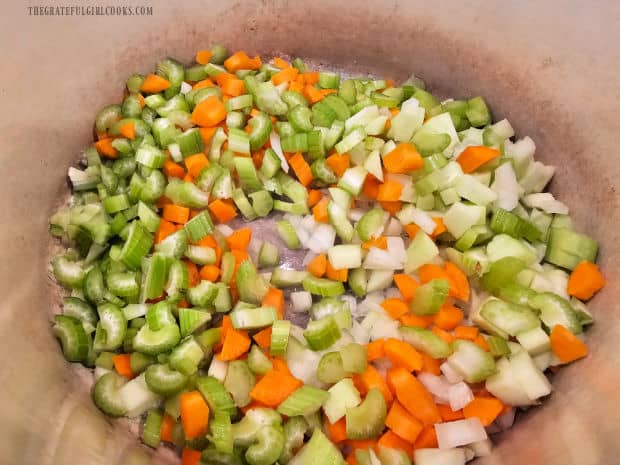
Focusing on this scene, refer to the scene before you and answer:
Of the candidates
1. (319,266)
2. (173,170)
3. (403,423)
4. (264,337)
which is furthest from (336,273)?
(173,170)

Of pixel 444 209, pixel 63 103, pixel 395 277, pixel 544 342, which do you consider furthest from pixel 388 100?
pixel 63 103

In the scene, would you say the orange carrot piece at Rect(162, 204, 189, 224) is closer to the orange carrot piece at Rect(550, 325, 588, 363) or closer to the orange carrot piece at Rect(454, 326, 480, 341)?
the orange carrot piece at Rect(454, 326, 480, 341)

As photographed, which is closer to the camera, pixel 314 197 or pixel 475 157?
pixel 475 157

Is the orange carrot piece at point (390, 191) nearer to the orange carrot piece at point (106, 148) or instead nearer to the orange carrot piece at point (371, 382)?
the orange carrot piece at point (371, 382)

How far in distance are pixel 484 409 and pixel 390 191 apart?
2.81 ft

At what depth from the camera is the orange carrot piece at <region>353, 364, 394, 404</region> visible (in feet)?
5.87

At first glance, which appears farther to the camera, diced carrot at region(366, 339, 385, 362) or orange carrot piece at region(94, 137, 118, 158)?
orange carrot piece at region(94, 137, 118, 158)

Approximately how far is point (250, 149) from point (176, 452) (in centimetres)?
119

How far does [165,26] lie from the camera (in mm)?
2443

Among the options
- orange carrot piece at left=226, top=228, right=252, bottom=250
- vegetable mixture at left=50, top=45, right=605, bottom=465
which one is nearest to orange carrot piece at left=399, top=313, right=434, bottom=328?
vegetable mixture at left=50, top=45, right=605, bottom=465

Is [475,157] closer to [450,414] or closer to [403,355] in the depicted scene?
[403,355]

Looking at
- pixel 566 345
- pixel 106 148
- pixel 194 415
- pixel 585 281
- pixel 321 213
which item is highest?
pixel 585 281

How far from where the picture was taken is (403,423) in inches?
68.2

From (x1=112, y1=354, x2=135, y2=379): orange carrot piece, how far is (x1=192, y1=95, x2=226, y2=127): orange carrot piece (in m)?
1.01
